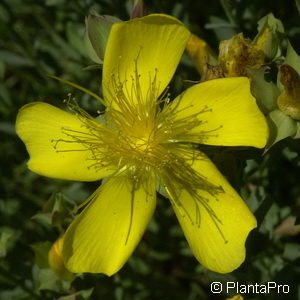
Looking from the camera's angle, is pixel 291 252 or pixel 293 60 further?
pixel 291 252

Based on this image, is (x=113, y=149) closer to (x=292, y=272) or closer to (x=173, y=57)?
(x=173, y=57)

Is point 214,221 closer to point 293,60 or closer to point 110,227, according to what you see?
point 110,227

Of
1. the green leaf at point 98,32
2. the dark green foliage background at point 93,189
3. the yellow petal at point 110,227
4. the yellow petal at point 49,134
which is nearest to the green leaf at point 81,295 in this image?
the dark green foliage background at point 93,189

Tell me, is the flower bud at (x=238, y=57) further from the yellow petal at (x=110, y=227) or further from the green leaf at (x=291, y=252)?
the green leaf at (x=291, y=252)

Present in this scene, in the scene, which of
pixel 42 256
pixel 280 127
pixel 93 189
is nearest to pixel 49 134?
pixel 42 256

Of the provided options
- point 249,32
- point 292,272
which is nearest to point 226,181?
point 292,272

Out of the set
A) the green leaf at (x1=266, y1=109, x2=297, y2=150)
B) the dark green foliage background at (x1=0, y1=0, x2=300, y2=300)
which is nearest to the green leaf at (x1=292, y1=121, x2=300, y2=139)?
the green leaf at (x1=266, y1=109, x2=297, y2=150)
